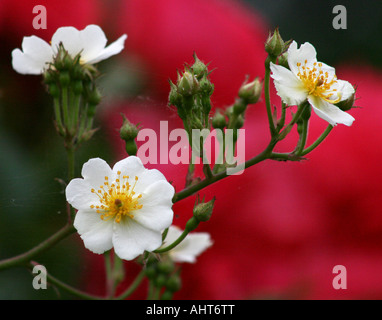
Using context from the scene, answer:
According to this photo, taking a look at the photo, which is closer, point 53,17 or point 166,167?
point 166,167

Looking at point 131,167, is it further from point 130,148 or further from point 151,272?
point 151,272

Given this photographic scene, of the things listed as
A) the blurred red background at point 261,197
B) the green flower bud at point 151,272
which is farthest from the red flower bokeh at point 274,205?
the green flower bud at point 151,272

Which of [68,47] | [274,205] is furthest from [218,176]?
[274,205]

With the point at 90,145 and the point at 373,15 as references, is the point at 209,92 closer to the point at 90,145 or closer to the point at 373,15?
the point at 90,145

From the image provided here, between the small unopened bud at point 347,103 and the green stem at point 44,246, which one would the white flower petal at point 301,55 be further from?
the green stem at point 44,246

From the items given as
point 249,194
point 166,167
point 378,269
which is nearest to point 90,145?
point 166,167

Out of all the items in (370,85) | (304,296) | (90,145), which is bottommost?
(304,296)
